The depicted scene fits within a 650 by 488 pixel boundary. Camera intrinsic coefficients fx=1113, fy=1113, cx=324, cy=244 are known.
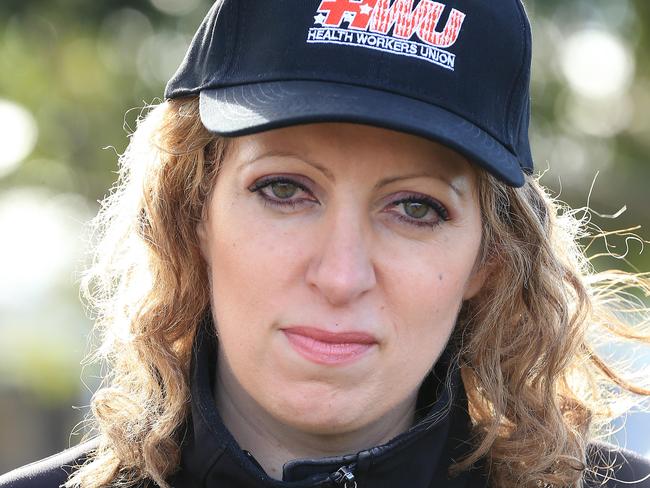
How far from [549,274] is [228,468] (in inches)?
40.5

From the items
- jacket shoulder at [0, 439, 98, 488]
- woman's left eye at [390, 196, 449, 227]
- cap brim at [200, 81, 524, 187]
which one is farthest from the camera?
jacket shoulder at [0, 439, 98, 488]

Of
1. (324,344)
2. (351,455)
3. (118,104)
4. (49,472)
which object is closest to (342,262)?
(324,344)

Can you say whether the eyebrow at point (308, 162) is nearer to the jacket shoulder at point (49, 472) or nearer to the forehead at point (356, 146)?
the forehead at point (356, 146)

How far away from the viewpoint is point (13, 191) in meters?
8.30

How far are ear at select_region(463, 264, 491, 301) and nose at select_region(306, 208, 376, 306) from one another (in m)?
0.47

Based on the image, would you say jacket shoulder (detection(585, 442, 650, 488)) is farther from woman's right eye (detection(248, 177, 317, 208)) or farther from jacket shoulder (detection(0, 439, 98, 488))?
jacket shoulder (detection(0, 439, 98, 488))

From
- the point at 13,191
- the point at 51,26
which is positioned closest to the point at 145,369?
the point at 51,26

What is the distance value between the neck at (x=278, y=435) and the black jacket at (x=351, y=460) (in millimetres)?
78

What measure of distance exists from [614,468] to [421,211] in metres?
0.99

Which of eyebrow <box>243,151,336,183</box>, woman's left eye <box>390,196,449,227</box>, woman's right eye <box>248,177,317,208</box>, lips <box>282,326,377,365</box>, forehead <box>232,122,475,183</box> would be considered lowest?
lips <box>282,326,377,365</box>

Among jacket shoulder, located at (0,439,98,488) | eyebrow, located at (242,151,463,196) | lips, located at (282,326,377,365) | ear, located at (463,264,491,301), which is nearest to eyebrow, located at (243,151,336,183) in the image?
eyebrow, located at (242,151,463,196)

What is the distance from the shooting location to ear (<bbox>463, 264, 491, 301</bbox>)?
9.54 feet

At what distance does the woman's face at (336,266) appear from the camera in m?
2.52

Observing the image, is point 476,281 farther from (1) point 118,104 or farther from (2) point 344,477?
(1) point 118,104
